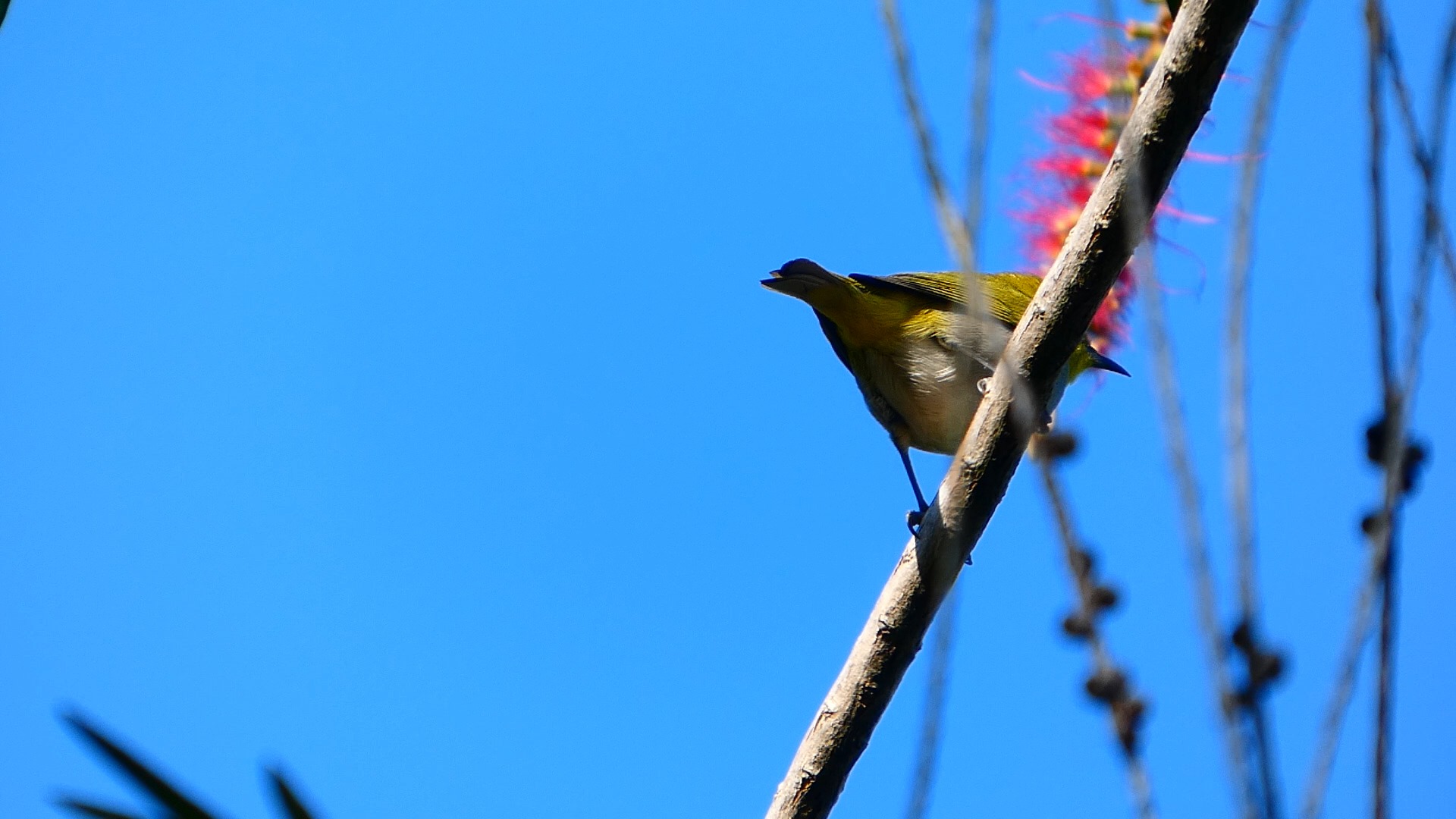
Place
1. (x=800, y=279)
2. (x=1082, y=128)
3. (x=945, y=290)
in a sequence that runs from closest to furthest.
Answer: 1. (x=1082, y=128)
2. (x=800, y=279)
3. (x=945, y=290)

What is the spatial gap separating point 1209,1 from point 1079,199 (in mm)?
1316

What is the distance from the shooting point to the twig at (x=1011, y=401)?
270cm

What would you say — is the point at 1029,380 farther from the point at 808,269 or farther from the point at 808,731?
the point at 808,269

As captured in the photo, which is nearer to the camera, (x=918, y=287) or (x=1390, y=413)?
(x=1390, y=413)

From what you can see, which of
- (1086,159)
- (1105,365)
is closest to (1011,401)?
(1086,159)

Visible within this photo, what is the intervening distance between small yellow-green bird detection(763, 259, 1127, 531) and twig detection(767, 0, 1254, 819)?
154cm

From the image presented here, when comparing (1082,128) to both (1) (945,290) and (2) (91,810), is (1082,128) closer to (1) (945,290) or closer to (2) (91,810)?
(1) (945,290)

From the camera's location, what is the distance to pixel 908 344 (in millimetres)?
5305

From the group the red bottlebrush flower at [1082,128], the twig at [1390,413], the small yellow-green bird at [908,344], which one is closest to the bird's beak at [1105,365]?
the small yellow-green bird at [908,344]

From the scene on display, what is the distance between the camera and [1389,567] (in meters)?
1.22

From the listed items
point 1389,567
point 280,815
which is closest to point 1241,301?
point 1389,567

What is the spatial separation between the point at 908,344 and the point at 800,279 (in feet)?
2.00

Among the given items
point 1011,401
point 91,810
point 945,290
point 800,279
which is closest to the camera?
point 91,810

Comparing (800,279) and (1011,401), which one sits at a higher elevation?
(800,279)
